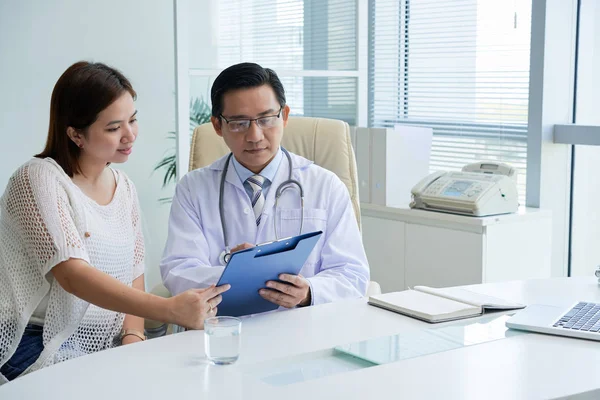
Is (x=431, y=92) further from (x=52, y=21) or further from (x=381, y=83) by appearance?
Result: (x=52, y=21)

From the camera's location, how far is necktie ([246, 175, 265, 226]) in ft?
7.51

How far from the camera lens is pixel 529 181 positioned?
12.1ft

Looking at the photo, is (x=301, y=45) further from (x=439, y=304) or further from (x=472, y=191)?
(x=439, y=304)

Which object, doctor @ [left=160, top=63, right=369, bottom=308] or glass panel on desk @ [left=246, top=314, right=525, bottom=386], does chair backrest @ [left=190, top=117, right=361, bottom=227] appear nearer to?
doctor @ [left=160, top=63, right=369, bottom=308]

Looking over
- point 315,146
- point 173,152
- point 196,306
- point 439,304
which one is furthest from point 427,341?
point 173,152

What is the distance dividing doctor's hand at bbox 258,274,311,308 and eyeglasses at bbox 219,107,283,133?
1.62 feet

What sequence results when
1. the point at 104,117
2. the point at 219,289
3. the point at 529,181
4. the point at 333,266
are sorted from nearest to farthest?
the point at 219,289
the point at 104,117
the point at 333,266
the point at 529,181

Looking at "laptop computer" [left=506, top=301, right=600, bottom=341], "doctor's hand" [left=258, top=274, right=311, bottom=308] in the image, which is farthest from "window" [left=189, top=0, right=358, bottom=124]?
"laptop computer" [left=506, top=301, right=600, bottom=341]

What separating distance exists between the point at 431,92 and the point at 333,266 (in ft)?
7.34

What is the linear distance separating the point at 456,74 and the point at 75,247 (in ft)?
8.82

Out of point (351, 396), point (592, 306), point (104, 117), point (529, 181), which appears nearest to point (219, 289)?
point (351, 396)

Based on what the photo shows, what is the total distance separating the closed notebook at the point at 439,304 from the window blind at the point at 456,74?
6.24 feet

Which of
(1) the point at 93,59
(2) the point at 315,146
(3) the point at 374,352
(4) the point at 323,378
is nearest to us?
(4) the point at 323,378

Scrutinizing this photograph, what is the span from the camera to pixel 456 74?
161 inches
